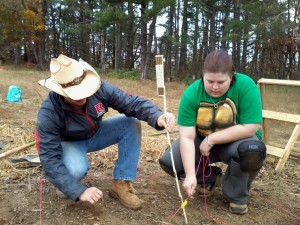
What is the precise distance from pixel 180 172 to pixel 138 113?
1.85 feet

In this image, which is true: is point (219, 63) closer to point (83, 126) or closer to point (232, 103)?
point (232, 103)

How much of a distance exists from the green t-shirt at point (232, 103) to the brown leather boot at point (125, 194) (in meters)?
0.62

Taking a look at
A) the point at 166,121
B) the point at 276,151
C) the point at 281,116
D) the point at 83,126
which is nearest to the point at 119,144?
the point at 83,126

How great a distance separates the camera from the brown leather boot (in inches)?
93.7

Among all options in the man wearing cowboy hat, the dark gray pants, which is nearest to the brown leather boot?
the man wearing cowboy hat

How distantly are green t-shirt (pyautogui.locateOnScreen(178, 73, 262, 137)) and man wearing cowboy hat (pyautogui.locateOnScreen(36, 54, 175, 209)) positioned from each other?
5.5 inches

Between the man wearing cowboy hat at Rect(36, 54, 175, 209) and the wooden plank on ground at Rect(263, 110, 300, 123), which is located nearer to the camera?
the man wearing cowboy hat at Rect(36, 54, 175, 209)

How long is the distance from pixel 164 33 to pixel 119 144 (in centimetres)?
2234

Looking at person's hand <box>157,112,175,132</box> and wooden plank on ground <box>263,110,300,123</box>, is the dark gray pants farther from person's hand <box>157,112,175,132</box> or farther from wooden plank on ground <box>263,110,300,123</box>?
wooden plank on ground <box>263,110,300,123</box>

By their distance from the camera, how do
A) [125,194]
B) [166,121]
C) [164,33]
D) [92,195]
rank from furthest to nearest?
[164,33] < [125,194] < [166,121] < [92,195]

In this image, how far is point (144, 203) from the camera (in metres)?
2.49

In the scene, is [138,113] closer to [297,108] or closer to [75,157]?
[75,157]

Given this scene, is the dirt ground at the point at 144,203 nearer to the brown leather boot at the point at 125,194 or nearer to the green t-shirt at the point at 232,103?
the brown leather boot at the point at 125,194

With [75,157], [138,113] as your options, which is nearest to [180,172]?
[138,113]
